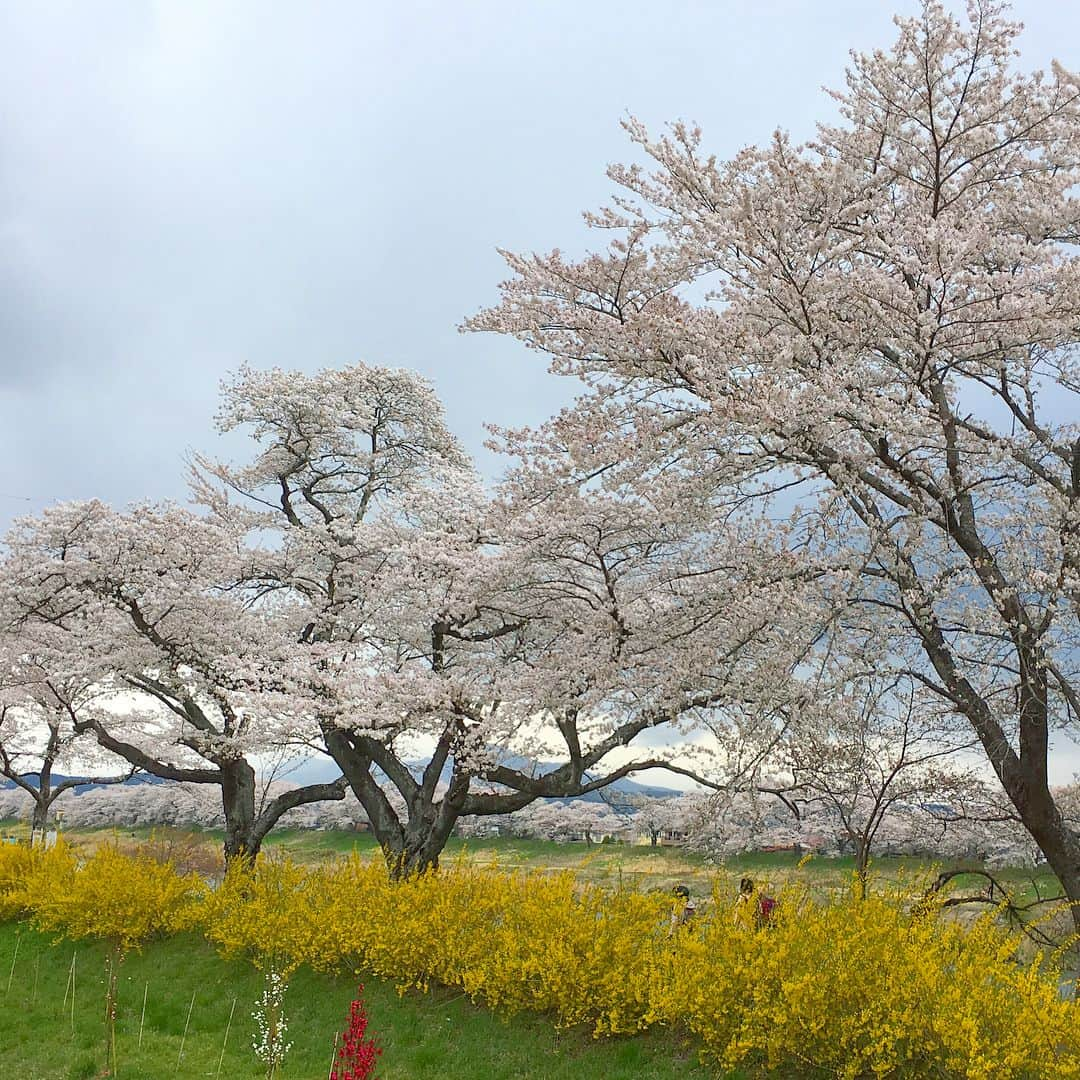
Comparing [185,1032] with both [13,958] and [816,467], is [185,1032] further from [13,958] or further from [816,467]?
[816,467]

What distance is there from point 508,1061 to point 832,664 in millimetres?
4365

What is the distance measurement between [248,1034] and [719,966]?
14.8ft

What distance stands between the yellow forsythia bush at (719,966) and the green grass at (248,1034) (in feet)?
0.59

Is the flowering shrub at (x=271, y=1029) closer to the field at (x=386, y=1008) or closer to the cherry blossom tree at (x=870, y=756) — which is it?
the field at (x=386, y=1008)

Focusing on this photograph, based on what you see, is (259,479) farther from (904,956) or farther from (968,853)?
(968,853)

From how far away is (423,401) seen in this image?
17.8m

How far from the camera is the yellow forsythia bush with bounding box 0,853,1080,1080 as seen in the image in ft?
16.2

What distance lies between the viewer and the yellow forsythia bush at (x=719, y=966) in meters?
4.93

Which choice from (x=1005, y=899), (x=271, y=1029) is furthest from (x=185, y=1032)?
(x=1005, y=899)

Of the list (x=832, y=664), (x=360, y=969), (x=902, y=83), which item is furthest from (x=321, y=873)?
(x=902, y=83)

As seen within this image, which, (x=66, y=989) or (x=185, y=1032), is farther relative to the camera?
(x=66, y=989)

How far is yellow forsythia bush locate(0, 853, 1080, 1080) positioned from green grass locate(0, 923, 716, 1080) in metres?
0.18

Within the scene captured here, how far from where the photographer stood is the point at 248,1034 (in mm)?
7688

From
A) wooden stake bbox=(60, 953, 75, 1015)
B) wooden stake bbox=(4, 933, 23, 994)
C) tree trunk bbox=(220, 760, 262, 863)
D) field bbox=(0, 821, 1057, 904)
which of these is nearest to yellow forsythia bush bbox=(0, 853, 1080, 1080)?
wooden stake bbox=(60, 953, 75, 1015)
